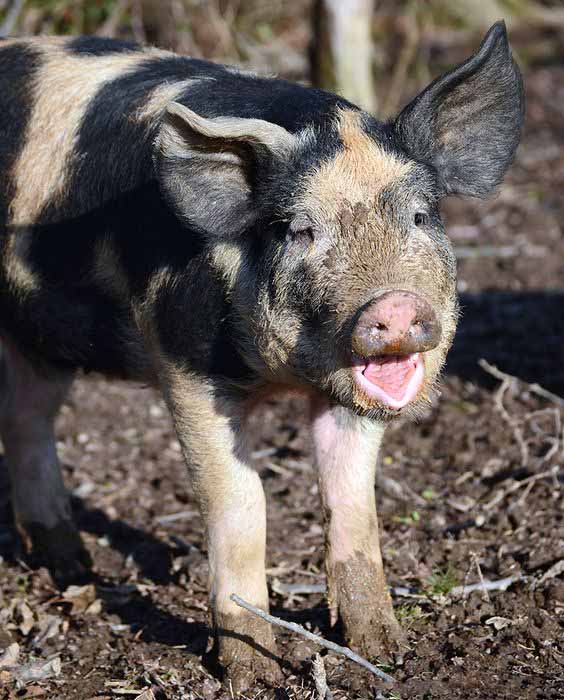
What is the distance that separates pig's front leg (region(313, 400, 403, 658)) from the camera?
14.5ft

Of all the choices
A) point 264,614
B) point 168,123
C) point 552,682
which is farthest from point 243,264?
point 552,682

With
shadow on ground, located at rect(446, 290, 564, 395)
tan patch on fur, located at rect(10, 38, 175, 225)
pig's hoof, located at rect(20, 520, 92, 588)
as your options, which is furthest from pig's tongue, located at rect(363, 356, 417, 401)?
shadow on ground, located at rect(446, 290, 564, 395)

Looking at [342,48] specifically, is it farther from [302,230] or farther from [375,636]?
[375,636]

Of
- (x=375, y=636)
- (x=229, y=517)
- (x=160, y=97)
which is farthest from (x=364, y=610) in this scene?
(x=160, y=97)

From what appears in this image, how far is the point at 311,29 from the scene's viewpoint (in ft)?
33.8

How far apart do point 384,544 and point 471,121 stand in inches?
83.4

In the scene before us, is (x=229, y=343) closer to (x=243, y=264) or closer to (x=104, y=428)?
(x=243, y=264)

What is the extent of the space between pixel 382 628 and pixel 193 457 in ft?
3.36

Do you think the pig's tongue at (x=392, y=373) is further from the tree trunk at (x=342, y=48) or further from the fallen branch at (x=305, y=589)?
the tree trunk at (x=342, y=48)

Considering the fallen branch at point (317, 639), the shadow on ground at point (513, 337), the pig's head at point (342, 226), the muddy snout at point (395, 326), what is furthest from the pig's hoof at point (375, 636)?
the shadow on ground at point (513, 337)

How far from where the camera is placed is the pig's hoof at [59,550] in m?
5.43

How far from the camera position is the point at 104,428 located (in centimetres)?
701

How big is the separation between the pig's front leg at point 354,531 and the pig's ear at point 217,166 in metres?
0.92

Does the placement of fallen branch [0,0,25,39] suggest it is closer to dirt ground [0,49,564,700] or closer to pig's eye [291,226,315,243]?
dirt ground [0,49,564,700]
